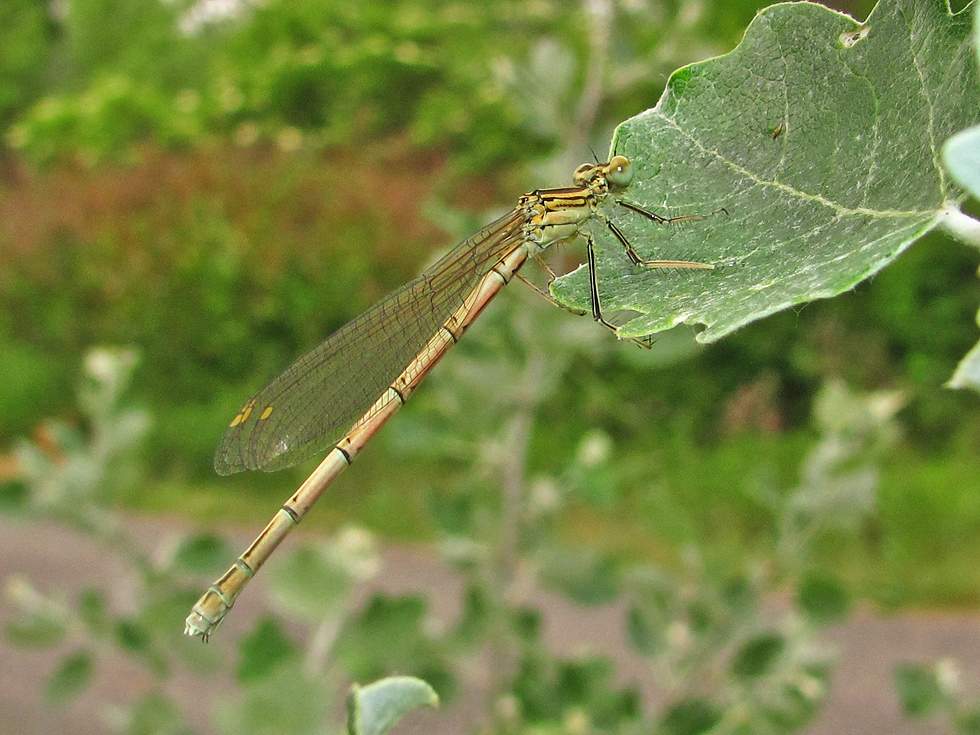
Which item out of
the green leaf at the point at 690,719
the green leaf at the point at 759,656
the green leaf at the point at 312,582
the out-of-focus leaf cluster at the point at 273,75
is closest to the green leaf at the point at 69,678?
the green leaf at the point at 312,582

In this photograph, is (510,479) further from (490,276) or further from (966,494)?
(966,494)

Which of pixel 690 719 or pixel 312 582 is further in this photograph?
pixel 312 582

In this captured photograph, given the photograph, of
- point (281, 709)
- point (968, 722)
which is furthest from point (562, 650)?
point (281, 709)

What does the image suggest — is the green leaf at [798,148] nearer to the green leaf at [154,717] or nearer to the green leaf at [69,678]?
the green leaf at [154,717]

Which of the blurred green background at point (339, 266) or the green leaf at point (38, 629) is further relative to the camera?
the blurred green background at point (339, 266)

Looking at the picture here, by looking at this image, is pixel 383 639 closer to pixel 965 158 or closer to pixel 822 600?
pixel 822 600

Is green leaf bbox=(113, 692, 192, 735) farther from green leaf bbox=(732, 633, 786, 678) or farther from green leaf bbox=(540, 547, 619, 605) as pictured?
green leaf bbox=(732, 633, 786, 678)

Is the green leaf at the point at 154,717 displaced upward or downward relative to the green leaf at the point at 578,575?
downward
